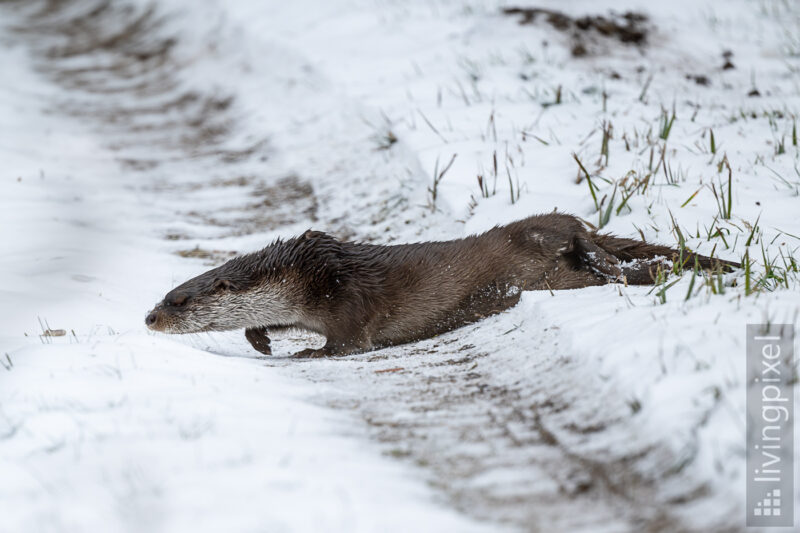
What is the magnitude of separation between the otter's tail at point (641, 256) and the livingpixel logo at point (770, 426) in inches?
52.2

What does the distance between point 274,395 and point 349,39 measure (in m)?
7.31

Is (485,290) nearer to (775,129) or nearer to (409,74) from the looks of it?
(775,129)

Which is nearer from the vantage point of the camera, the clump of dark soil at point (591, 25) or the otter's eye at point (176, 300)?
the otter's eye at point (176, 300)

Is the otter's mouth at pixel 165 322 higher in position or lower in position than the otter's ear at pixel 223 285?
lower

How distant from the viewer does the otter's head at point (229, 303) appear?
415cm

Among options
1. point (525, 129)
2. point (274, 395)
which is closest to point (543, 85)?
point (525, 129)

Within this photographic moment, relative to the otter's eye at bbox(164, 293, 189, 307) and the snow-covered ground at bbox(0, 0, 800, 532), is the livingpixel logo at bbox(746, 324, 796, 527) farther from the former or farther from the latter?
the otter's eye at bbox(164, 293, 189, 307)

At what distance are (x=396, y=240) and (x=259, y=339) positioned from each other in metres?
1.43

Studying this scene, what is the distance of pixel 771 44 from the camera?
840 centimetres

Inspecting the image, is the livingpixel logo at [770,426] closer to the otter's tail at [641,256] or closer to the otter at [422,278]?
the otter's tail at [641,256]

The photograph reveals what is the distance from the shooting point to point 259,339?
13.9 feet

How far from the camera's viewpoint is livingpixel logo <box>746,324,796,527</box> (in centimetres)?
177

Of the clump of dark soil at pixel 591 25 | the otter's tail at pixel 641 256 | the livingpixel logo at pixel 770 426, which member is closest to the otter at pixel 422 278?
the otter's tail at pixel 641 256

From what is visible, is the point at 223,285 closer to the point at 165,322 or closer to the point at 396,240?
the point at 165,322
